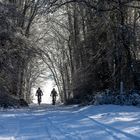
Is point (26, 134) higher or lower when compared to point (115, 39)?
lower

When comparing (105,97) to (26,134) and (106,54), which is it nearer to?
(106,54)

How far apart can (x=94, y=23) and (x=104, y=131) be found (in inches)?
831

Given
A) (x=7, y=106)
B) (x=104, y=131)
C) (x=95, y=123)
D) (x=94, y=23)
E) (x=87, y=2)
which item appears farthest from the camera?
(x=94, y=23)

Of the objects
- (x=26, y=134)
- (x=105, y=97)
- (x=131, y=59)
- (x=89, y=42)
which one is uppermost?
(x=89, y=42)

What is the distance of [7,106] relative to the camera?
1158 inches

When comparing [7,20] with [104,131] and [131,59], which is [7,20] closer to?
[131,59]

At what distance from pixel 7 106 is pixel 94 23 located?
9042 millimetres

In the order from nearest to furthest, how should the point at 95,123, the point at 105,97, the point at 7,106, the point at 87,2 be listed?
1. the point at 95,123
2. the point at 105,97
3. the point at 87,2
4. the point at 7,106

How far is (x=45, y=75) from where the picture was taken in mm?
77812

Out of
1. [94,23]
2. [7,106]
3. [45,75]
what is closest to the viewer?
[7,106]

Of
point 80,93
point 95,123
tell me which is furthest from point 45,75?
point 95,123

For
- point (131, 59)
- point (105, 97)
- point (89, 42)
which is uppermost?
point (89, 42)

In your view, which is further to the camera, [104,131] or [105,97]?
[105,97]

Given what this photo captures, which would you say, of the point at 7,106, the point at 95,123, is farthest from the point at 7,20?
the point at 95,123
